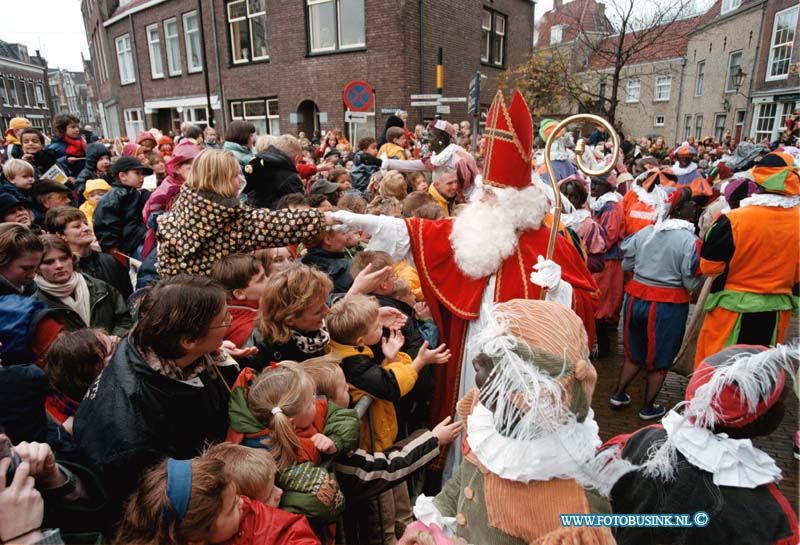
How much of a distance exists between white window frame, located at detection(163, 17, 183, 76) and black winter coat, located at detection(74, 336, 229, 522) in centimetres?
2082

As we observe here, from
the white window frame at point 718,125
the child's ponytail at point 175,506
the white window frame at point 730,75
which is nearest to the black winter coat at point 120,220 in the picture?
the child's ponytail at point 175,506

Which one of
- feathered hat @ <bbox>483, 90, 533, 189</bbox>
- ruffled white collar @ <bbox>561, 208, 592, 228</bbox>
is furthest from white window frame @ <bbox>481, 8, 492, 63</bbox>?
feathered hat @ <bbox>483, 90, 533, 189</bbox>

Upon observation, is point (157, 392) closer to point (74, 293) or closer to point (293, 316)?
point (293, 316)

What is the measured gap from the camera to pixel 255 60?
16297mm

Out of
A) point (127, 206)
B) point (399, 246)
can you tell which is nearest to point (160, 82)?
point (127, 206)

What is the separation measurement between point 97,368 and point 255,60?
54.9ft

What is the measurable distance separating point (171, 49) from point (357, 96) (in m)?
16.0

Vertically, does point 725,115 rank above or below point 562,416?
above

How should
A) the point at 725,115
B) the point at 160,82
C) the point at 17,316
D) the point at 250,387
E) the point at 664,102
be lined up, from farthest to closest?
the point at 664,102, the point at 725,115, the point at 160,82, the point at 17,316, the point at 250,387

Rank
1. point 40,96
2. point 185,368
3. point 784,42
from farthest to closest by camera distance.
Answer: point 40,96
point 784,42
point 185,368

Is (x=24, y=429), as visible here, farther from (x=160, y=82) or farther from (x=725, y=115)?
(x=725, y=115)

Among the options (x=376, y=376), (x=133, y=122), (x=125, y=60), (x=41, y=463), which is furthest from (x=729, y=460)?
(x=125, y=60)

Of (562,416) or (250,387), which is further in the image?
(250,387)

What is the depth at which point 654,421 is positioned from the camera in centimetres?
404
